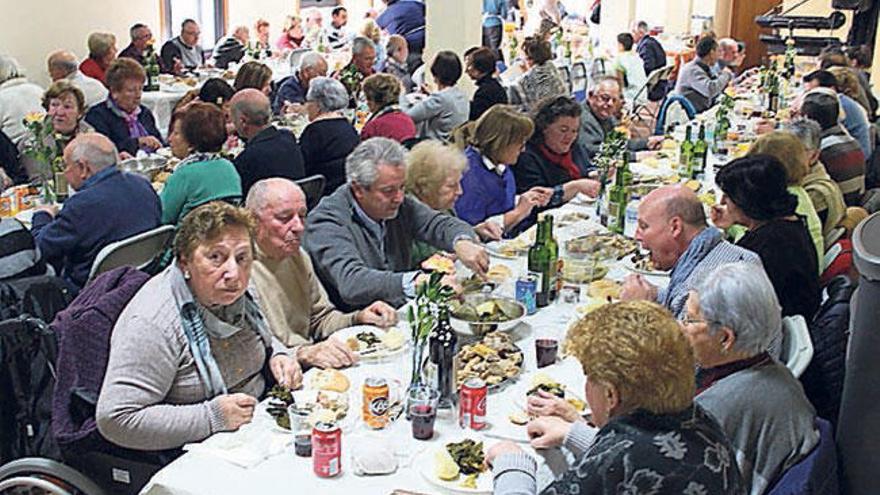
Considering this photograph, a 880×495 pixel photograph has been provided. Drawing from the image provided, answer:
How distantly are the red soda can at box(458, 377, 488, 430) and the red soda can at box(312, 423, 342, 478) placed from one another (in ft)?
1.18

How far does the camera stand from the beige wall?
26.3ft

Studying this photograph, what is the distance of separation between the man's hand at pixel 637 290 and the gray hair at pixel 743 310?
0.92 m

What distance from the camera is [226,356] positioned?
8.29 ft

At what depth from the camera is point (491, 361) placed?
2617 mm

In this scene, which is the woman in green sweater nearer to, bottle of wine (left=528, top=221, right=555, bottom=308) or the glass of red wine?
bottle of wine (left=528, top=221, right=555, bottom=308)

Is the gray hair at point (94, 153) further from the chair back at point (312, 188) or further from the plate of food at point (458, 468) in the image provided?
the plate of food at point (458, 468)

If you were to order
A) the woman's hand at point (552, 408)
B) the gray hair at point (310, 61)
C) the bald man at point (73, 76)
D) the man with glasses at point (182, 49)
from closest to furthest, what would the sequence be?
the woman's hand at point (552, 408) → the bald man at point (73, 76) → the gray hair at point (310, 61) → the man with glasses at point (182, 49)

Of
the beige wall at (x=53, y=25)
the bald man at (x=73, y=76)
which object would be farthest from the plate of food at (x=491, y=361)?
the beige wall at (x=53, y=25)

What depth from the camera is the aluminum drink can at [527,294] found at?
3.12 metres

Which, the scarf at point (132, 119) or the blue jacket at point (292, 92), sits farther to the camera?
the blue jacket at point (292, 92)

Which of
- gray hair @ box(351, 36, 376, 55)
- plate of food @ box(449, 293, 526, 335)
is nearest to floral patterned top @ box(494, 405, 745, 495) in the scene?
plate of food @ box(449, 293, 526, 335)

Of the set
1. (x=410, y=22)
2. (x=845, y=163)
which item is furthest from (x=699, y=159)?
(x=410, y=22)

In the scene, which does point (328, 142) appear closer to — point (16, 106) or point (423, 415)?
point (16, 106)

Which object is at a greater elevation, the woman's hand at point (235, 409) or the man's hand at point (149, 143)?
the man's hand at point (149, 143)
